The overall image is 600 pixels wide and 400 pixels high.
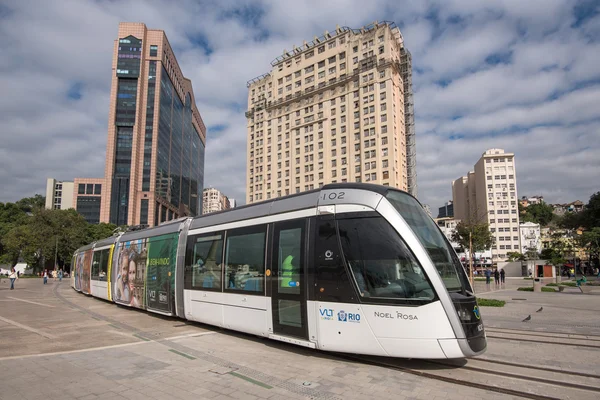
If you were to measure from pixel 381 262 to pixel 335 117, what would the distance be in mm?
77392

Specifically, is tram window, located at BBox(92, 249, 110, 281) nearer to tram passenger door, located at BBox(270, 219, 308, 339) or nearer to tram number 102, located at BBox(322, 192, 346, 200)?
tram passenger door, located at BBox(270, 219, 308, 339)

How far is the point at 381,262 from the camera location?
604cm

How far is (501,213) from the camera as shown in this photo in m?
98.1

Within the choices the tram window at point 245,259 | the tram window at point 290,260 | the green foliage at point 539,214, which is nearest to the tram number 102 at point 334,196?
the tram window at point 290,260

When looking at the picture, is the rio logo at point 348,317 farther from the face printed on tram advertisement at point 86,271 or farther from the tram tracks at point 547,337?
the face printed on tram advertisement at point 86,271

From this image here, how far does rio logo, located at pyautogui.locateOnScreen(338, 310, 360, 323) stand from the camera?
6109 millimetres

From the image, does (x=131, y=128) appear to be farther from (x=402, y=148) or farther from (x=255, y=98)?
(x=402, y=148)

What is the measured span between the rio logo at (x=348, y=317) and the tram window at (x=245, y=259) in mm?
2130

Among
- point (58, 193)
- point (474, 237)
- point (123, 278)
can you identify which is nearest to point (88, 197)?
point (58, 193)

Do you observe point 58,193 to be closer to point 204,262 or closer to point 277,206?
point 204,262

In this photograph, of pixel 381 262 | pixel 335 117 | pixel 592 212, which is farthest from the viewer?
pixel 335 117

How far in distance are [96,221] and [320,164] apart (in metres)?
72.1

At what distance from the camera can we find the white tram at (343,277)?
5.71 meters

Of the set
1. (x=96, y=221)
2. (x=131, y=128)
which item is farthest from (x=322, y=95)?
(x=96, y=221)
